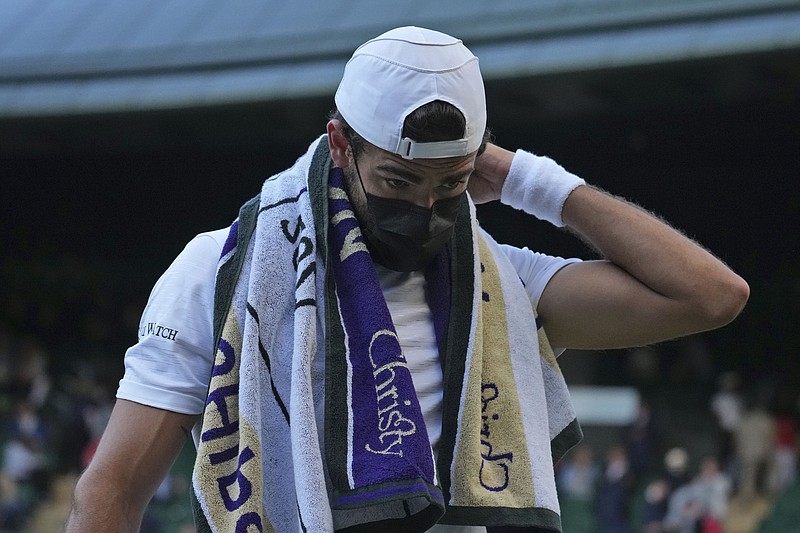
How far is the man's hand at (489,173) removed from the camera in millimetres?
2318

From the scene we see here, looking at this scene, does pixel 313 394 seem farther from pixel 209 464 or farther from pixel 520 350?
pixel 520 350

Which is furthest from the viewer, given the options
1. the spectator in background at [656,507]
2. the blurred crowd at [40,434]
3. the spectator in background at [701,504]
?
the blurred crowd at [40,434]

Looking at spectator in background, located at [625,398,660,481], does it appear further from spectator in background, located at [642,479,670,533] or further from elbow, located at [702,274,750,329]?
elbow, located at [702,274,750,329]

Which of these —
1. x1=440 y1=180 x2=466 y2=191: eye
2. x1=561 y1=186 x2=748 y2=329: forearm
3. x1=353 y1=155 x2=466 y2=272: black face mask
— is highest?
x1=440 y1=180 x2=466 y2=191: eye

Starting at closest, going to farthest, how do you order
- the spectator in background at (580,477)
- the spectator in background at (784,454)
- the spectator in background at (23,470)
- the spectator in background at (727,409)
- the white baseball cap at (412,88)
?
1. the white baseball cap at (412,88)
2. the spectator in background at (784,454)
3. the spectator in background at (580,477)
4. the spectator in background at (727,409)
5. the spectator in background at (23,470)

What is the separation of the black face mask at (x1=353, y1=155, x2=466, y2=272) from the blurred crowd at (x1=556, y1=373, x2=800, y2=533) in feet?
31.6

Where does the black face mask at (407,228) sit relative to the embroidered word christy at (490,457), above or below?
above

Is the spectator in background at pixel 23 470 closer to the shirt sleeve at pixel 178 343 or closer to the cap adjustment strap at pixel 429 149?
the shirt sleeve at pixel 178 343

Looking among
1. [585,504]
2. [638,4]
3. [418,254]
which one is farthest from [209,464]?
[638,4]

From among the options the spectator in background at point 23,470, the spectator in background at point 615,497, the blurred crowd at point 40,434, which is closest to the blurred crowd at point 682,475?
the spectator in background at point 615,497

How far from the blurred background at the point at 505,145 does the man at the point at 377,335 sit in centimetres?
931

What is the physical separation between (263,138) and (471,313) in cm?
1373

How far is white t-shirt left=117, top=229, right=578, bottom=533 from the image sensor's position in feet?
6.45

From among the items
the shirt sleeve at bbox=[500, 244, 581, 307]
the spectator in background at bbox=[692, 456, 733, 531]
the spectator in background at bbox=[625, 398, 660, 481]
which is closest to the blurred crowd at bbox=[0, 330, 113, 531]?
the spectator in background at bbox=[625, 398, 660, 481]
